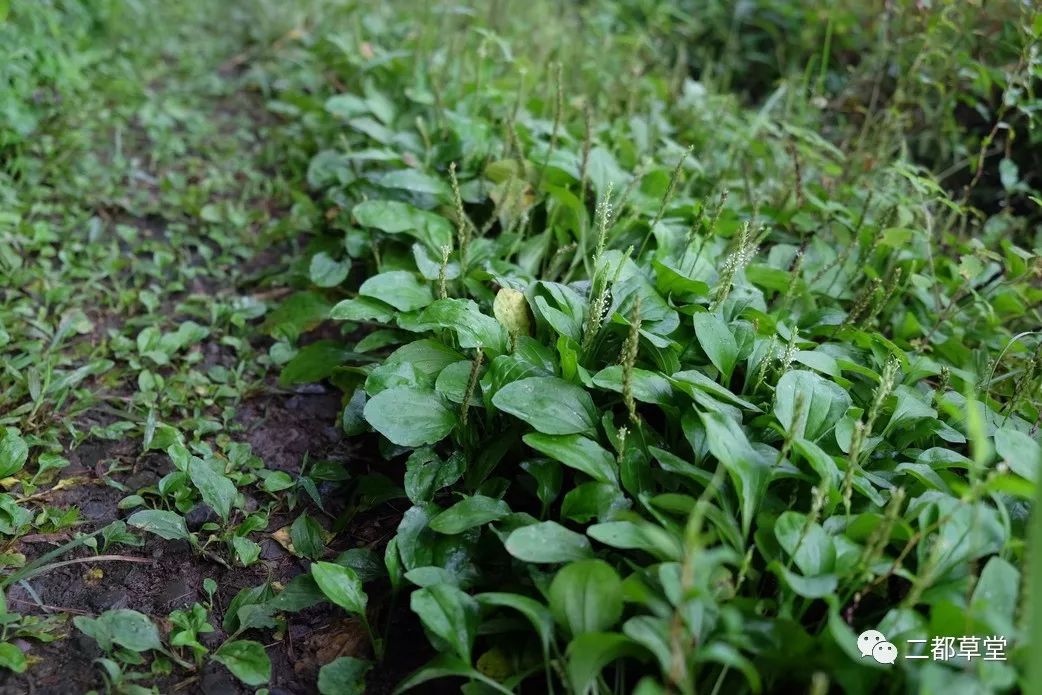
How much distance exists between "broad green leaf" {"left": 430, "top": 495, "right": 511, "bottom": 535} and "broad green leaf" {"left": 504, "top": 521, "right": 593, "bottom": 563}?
12cm

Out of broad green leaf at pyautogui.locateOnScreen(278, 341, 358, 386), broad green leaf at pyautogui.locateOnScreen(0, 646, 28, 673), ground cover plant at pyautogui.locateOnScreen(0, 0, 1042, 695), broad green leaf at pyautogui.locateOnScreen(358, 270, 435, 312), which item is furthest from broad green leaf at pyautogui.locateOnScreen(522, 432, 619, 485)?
broad green leaf at pyautogui.locateOnScreen(0, 646, 28, 673)

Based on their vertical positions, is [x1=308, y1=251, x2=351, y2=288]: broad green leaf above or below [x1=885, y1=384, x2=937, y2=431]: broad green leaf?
below

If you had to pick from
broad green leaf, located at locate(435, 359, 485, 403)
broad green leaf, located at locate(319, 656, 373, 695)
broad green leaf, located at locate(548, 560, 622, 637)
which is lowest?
broad green leaf, located at locate(319, 656, 373, 695)

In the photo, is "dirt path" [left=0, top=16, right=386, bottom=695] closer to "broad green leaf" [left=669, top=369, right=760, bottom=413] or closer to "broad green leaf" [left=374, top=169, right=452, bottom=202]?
"broad green leaf" [left=374, top=169, right=452, bottom=202]

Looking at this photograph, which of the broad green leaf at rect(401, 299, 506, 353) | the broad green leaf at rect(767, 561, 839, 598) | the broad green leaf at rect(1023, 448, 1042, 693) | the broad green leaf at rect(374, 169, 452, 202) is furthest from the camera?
A: the broad green leaf at rect(374, 169, 452, 202)

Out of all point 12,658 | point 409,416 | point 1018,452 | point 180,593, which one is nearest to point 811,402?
point 1018,452

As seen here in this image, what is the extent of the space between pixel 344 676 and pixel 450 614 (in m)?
0.26

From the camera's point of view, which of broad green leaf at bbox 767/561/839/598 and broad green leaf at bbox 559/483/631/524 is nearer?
broad green leaf at bbox 767/561/839/598

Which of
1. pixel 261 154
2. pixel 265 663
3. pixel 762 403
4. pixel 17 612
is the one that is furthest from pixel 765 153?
pixel 17 612

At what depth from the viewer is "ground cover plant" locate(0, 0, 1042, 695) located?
136cm

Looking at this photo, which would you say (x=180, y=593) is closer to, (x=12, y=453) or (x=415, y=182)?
(x=12, y=453)

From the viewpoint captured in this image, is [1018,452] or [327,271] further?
[327,271]

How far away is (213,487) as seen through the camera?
71.8 inches

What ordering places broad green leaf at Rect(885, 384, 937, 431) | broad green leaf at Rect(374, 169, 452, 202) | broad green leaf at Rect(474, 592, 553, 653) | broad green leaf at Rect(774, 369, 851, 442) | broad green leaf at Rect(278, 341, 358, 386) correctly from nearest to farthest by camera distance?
broad green leaf at Rect(474, 592, 553, 653), broad green leaf at Rect(774, 369, 851, 442), broad green leaf at Rect(885, 384, 937, 431), broad green leaf at Rect(278, 341, 358, 386), broad green leaf at Rect(374, 169, 452, 202)
